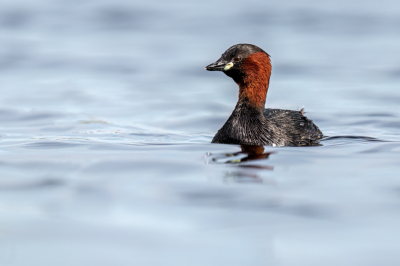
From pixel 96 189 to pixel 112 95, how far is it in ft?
26.4

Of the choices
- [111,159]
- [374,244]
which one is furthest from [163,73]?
[374,244]

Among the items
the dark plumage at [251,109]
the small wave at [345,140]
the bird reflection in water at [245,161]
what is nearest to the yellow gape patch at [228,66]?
the dark plumage at [251,109]

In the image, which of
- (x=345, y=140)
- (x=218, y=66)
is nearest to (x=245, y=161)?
(x=218, y=66)

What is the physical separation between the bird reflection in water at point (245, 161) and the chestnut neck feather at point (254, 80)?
994mm

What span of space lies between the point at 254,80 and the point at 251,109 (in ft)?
1.46

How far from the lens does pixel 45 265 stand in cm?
417

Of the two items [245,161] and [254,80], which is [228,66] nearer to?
[254,80]

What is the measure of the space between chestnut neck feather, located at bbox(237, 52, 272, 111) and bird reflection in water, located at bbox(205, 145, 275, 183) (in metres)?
0.99

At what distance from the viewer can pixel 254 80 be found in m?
8.86

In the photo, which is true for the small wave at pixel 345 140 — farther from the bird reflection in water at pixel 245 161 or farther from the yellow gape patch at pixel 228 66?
the yellow gape patch at pixel 228 66

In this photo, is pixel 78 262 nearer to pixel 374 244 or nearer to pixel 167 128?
pixel 374 244

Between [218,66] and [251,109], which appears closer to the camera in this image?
[218,66]

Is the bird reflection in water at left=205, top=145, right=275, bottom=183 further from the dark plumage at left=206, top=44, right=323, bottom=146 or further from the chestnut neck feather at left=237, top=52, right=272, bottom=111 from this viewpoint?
the chestnut neck feather at left=237, top=52, right=272, bottom=111

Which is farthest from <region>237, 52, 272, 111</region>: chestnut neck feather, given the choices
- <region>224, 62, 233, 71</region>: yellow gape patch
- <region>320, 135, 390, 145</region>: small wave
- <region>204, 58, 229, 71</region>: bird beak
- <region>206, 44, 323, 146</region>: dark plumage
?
<region>320, 135, 390, 145</region>: small wave
